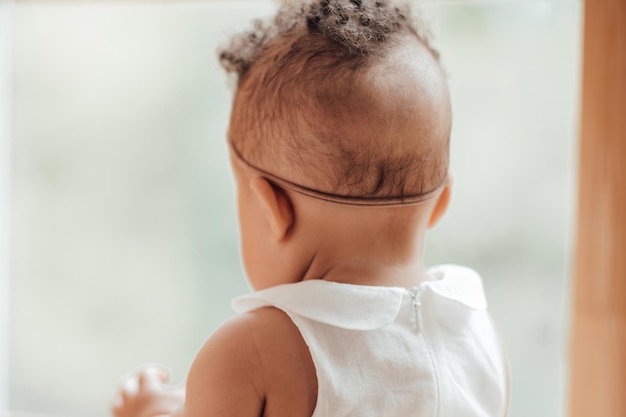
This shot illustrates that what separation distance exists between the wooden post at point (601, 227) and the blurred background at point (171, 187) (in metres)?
0.31

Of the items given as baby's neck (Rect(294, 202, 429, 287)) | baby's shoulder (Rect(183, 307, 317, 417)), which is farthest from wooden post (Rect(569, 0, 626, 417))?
baby's shoulder (Rect(183, 307, 317, 417))

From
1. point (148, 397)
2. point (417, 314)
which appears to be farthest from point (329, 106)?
point (148, 397)

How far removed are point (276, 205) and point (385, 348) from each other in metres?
0.18

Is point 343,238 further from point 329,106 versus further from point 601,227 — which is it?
point 601,227

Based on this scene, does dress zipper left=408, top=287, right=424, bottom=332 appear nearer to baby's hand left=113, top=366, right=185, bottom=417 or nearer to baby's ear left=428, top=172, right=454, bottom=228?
baby's ear left=428, top=172, right=454, bottom=228

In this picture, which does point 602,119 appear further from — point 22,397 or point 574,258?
point 22,397

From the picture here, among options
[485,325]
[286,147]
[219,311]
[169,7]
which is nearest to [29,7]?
[169,7]

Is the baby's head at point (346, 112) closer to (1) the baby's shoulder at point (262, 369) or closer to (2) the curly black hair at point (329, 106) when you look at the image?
(2) the curly black hair at point (329, 106)

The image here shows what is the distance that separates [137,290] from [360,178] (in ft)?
3.85

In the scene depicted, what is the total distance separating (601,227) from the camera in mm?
1132

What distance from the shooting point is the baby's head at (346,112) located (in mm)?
747

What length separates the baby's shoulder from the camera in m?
0.72

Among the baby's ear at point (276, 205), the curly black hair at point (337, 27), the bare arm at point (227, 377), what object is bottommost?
the bare arm at point (227, 377)

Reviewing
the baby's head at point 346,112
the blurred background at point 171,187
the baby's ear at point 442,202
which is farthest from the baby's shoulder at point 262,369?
the blurred background at point 171,187
